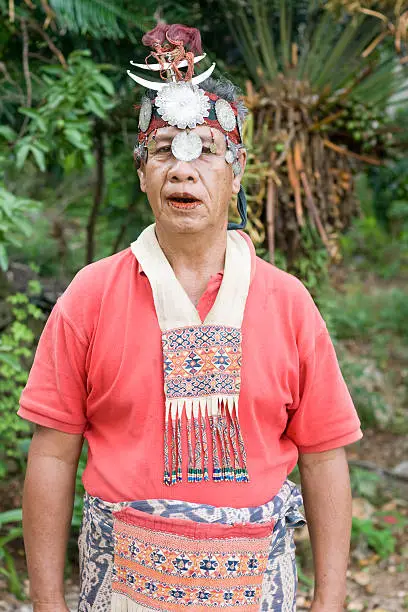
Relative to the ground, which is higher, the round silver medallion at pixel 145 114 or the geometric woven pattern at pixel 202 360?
the round silver medallion at pixel 145 114

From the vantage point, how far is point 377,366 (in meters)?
6.07

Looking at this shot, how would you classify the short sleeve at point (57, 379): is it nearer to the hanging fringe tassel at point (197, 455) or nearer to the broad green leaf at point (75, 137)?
the hanging fringe tassel at point (197, 455)

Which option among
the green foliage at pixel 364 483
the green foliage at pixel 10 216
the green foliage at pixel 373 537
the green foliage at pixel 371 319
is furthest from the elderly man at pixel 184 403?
the green foliage at pixel 371 319

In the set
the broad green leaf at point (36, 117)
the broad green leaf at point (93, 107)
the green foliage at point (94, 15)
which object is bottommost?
the broad green leaf at point (36, 117)

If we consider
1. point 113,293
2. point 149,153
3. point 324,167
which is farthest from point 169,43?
point 324,167

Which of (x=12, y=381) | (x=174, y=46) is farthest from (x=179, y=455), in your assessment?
(x=12, y=381)

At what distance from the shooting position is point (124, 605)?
5.80 ft

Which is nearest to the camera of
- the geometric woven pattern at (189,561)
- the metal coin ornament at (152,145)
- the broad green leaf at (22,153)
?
the geometric woven pattern at (189,561)

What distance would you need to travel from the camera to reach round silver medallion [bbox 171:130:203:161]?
1.72 meters

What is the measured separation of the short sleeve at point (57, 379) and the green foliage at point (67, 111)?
4.61 ft

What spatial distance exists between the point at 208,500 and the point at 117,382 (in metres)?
0.33

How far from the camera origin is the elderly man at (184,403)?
1.71 metres

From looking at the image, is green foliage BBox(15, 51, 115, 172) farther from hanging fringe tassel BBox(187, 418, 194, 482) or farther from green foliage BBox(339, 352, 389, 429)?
green foliage BBox(339, 352, 389, 429)

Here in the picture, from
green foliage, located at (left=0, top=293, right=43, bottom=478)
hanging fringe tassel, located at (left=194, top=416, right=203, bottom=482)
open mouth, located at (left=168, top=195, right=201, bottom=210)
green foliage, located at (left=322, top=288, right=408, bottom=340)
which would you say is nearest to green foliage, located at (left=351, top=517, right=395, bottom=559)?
green foliage, located at (left=0, top=293, right=43, bottom=478)
